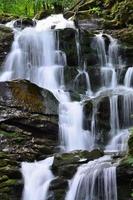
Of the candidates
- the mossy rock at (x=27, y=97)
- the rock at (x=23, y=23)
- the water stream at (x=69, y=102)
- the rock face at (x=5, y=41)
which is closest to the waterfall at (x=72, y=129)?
the water stream at (x=69, y=102)

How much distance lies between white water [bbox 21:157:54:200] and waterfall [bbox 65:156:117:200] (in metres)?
0.70

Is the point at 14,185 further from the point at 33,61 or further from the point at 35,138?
the point at 33,61

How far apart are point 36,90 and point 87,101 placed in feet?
5.29

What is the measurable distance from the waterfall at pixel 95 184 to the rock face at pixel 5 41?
8.28 m

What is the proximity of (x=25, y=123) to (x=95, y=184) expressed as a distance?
3.86 metres

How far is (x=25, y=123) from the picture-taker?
13367 millimetres

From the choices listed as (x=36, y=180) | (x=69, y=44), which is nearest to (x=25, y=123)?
(x=36, y=180)

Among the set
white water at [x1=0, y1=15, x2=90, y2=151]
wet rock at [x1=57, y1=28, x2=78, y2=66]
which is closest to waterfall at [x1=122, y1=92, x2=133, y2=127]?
white water at [x1=0, y1=15, x2=90, y2=151]

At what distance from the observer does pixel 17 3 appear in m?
32.0

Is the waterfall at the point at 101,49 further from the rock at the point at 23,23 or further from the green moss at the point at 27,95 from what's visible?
the green moss at the point at 27,95

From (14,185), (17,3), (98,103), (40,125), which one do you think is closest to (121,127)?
(98,103)

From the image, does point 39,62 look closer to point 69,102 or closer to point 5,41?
point 5,41

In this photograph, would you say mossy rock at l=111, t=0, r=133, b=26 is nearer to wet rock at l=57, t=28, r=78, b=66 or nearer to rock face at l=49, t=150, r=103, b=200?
wet rock at l=57, t=28, r=78, b=66

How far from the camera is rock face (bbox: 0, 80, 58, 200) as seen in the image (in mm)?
12156
